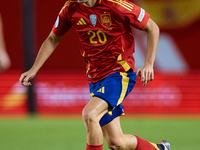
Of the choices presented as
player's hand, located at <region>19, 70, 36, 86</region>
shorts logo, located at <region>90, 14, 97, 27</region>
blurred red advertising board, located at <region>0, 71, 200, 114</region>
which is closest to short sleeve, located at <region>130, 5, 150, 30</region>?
shorts logo, located at <region>90, 14, 97, 27</region>

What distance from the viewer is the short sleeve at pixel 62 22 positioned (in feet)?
17.9

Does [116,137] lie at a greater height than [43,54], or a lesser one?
lesser

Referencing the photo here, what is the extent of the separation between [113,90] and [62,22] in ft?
2.89

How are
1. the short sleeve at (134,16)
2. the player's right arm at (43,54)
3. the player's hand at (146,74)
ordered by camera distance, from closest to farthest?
the player's hand at (146,74)
the short sleeve at (134,16)
the player's right arm at (43,54)

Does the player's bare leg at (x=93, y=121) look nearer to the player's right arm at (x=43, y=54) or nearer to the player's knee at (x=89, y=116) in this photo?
the player's knee at (x=89, y=116)

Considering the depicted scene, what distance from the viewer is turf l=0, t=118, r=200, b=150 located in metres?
7.23

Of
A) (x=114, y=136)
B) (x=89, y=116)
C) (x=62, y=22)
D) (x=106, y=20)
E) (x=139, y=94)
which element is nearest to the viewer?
(x=89, y=116)

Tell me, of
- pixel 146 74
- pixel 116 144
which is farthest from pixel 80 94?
pixel 146 74

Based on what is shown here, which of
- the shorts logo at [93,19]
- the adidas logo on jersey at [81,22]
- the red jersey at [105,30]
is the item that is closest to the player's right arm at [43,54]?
the red jersey at [105,30]

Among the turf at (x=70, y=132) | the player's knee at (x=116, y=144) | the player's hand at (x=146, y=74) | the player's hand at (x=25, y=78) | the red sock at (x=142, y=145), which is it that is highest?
the player's hand at (x=146, y=74)

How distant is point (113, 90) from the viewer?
5.20 metres

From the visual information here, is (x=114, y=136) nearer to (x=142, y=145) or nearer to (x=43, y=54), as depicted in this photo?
(x=142, y=145)

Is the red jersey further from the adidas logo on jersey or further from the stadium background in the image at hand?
the stadium background

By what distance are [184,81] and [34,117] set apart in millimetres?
3660
